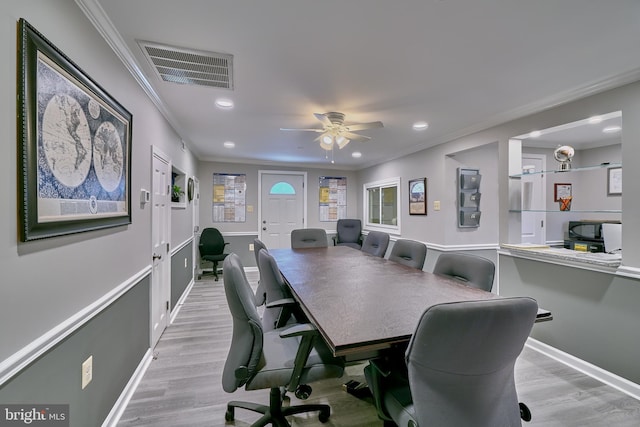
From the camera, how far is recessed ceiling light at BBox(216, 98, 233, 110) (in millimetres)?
2562

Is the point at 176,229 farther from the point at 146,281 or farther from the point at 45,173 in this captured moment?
the point at 45,173

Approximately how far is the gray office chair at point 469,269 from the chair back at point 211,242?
4222mm

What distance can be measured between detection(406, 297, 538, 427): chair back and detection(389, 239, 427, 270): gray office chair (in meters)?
1.59

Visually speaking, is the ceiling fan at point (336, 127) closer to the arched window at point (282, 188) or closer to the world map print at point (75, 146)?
the world map print at point (75, 146)

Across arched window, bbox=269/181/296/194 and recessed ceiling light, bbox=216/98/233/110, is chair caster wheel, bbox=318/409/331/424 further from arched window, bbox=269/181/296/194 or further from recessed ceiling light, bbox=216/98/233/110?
arched window, bbox=269/181/296/194

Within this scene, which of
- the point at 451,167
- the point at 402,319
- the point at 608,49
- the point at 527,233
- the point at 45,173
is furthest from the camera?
the point at 527,233

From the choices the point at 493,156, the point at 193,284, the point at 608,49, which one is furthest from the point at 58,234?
the point at 493,156

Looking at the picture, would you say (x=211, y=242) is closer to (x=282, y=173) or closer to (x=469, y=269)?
(x=282, y=173)

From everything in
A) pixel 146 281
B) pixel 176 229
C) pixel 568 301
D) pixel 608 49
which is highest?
pixel 608 49

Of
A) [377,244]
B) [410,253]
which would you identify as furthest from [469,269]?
[377,244]

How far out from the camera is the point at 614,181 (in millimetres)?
4051

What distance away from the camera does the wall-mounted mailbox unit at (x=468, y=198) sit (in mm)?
3918

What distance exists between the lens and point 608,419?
5.76 feet

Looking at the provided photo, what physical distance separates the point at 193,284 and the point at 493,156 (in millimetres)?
5256
